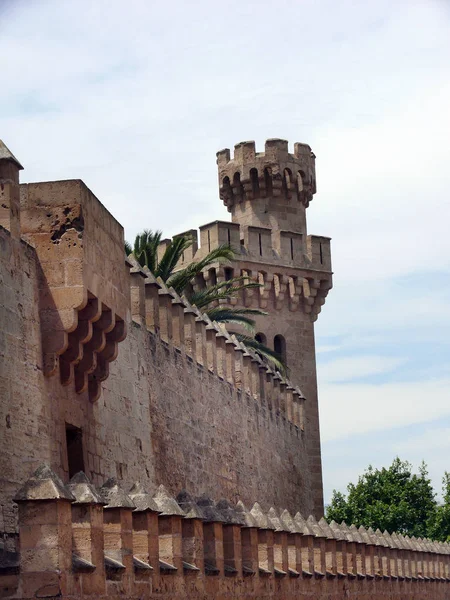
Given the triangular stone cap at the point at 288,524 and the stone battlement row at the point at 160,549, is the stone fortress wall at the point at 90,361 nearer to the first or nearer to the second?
the stone battlement row at the point at 160,549

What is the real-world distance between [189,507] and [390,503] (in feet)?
108

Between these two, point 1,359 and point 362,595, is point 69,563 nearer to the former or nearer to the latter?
point 1,359

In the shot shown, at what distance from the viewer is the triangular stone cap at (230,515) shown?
596 inches

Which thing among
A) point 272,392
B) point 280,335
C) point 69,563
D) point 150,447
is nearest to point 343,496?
point 280,335

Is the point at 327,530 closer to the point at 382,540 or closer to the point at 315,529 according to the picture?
the point at 315,529

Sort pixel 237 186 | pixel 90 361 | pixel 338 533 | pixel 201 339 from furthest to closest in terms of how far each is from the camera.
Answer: pixel 237 186 < pixel 201 339 < pixel 338 533 < pixel 90 361

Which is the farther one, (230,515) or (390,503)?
(390,503)

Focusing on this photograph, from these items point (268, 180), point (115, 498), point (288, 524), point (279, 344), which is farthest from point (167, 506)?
point (268, 180)

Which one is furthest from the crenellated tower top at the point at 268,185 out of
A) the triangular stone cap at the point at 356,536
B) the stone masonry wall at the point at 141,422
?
the triangular stone cap at the point at 356,536

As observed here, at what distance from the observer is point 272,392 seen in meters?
30.5

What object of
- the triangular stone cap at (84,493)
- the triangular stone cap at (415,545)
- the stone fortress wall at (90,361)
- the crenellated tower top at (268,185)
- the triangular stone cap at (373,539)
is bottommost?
the triangular stone cap at (415,545)

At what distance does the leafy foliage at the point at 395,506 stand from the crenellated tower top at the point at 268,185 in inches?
358

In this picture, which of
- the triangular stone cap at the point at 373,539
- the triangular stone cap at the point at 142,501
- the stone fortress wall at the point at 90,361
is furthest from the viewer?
the triangular stone cap at the point at 373,539

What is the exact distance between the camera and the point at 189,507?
13797mm
